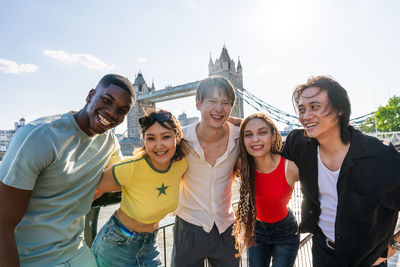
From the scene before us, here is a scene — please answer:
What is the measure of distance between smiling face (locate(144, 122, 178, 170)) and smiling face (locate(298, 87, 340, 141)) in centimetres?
76

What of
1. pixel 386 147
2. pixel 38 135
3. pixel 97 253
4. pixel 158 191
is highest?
pixel 38 135

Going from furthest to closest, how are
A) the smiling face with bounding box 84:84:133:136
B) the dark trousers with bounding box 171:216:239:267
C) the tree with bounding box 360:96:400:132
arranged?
the tree with bounding box 360:96:400:132 < the dark trousers with bounding box 171:216:239:267 < the smiling face with bounding box 84:84:133:136

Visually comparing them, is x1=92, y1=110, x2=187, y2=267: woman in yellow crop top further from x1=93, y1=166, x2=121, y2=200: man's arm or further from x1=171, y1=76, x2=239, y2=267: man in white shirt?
x1=171, y1=76, x2=239, y2=267: man in white shirt

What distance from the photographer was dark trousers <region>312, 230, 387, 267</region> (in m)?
1.45

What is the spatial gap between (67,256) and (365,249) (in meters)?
1.42

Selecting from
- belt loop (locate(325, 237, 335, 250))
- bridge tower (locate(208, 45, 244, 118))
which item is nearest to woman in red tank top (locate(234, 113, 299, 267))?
belt loop (locate(325, 237, 335, 250))

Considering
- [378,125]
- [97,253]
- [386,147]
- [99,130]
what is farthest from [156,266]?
[378,125]

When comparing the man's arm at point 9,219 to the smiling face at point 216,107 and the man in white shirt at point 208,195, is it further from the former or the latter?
the smiling face at point 216,107

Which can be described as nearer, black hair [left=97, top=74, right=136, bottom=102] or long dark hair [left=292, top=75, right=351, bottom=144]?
black hair [left=97, top=74, right=136, bottom=102]

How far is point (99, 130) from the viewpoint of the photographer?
4.12 ft

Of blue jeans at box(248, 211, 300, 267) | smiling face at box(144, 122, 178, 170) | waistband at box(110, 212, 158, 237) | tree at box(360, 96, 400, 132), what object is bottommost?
blue jeans at box(248, 211, 300, 267)

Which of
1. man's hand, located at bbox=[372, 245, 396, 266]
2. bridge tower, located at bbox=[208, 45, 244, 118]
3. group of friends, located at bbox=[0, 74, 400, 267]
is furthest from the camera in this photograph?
bridge tower, located at bbox=[208, 45, 244, 118]

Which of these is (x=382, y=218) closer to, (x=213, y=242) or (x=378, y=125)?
(x=213, y=242)

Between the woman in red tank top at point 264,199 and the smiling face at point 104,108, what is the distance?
2.73ft
